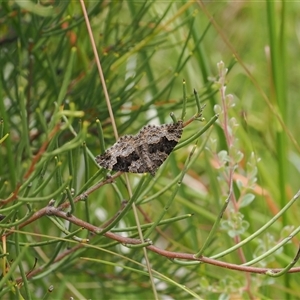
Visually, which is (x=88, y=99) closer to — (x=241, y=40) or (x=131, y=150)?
(x=131, y=150)

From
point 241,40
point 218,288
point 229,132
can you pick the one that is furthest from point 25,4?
point 241,40

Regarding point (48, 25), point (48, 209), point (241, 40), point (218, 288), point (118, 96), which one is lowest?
point (218, 288)

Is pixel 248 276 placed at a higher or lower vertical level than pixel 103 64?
lower

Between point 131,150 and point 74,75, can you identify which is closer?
point 131,150

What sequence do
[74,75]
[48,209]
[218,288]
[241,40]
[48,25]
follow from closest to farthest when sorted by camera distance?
[48,209]
[218,288]
[48,25]
[74,75]
[241,40]

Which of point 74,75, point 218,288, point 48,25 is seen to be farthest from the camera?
point 74,75

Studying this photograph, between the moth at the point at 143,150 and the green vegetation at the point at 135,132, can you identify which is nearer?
the moth at the point at 143,150

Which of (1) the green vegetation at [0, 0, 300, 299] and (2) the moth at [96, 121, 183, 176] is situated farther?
(1) the green vegetation at [0, 0, 300, 299]

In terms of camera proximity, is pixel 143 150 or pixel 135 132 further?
pixel 135 132
